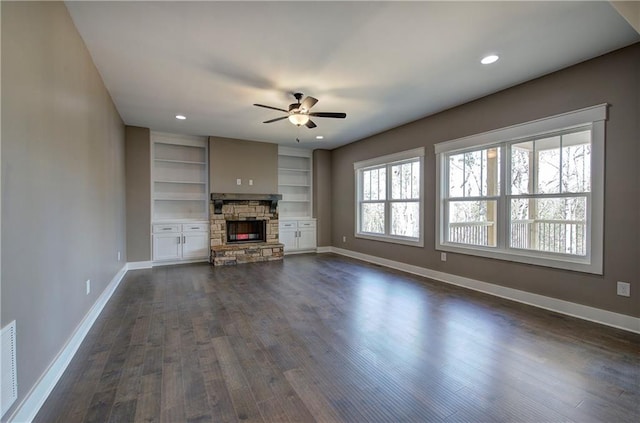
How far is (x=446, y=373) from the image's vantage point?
81.1 inches

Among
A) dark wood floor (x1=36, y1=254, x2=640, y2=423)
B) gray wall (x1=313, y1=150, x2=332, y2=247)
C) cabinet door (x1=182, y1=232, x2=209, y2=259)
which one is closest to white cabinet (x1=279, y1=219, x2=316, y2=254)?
gray wall (x1=313, y1=150, x2=332, y2=247)

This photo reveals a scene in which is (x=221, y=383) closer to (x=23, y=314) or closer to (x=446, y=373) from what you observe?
(x=23, y=314)

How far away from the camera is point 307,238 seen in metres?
7.50

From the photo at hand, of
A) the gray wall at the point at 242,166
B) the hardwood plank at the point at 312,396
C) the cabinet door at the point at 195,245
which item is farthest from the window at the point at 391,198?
the hardwood plank at the point at 312,396

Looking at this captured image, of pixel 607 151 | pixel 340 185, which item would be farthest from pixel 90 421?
pixel 340 185

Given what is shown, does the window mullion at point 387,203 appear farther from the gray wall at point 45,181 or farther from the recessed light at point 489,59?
the gray wall at point 45,181

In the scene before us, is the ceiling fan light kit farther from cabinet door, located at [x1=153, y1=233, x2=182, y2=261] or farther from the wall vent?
cabinet door, located at [x1=153, y1=233, x2=182, y2=261]

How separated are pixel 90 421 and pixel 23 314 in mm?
694

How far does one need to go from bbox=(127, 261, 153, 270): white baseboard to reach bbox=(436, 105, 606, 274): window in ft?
17.7

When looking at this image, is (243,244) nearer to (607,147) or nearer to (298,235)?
(298,235)

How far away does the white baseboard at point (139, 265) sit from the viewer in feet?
18.0

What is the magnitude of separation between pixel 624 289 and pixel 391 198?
359 centimetres

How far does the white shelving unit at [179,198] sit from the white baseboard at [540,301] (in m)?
4.31

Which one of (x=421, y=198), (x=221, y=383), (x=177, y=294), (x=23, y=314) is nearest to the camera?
(x=23, y=314)
